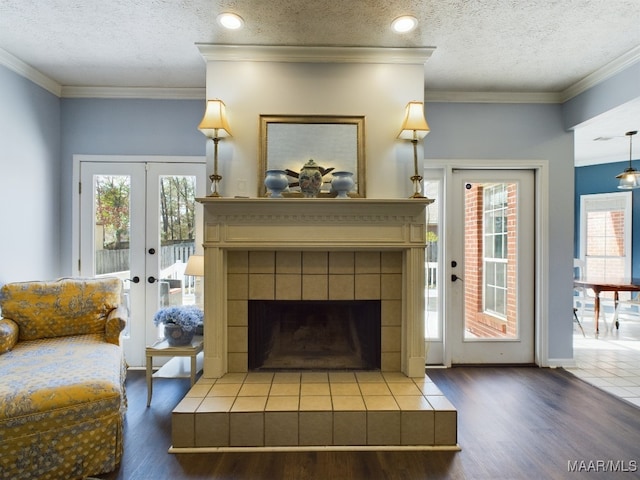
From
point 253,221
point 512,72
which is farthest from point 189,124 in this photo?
point 512,72

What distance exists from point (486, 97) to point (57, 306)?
3867mm

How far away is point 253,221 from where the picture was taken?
241cm

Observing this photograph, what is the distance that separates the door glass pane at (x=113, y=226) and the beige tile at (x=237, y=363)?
50.7 inches

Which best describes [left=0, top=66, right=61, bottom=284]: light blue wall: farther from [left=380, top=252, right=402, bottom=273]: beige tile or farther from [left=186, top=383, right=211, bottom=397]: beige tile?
[left=380, top=252, right=402, bottom=273]: beige tile

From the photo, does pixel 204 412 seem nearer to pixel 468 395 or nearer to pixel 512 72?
pixel 468 395

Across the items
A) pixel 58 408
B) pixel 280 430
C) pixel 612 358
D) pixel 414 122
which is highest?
pixel 414 122

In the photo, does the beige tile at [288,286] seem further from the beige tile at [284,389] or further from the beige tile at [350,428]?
the beige tile at [350,428]

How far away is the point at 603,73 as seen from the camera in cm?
277

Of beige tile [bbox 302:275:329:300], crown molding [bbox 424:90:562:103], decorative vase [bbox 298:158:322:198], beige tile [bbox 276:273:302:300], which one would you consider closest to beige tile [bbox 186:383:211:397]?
beige tile [bbox 276:273:302:300]

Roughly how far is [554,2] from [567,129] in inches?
61.2

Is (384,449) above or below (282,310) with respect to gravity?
below

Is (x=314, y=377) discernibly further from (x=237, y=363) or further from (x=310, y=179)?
(x=310, y=179)
